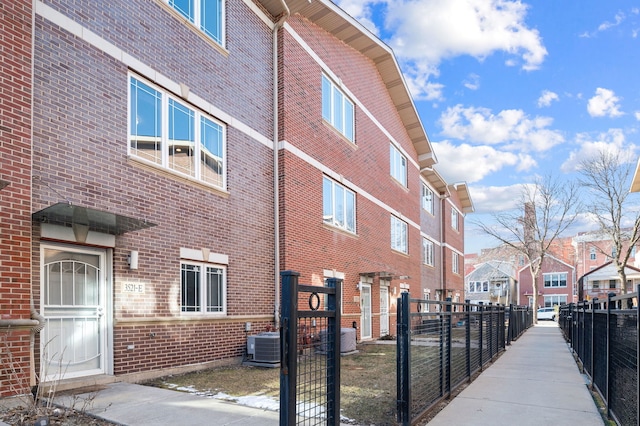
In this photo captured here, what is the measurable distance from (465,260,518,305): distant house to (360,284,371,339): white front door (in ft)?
141

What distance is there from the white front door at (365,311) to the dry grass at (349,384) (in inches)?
224

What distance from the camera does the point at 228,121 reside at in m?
10.8

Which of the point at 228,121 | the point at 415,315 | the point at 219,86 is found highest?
the point at 219,86

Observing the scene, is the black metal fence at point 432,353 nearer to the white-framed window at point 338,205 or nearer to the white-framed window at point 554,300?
the white-framed window at point 338,205

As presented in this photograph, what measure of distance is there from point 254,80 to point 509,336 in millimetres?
11988

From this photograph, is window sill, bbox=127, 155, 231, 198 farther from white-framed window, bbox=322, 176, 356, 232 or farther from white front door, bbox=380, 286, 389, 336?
white front door, bbox=380, 286, 389, 336

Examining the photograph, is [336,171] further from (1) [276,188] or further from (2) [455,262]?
(2) [455,262]

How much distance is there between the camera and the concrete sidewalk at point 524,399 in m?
5.72

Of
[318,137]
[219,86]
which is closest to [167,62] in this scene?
[219,86]

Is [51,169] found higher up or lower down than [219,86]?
lower down

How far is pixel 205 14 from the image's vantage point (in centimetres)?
1059

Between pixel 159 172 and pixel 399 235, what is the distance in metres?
14.5

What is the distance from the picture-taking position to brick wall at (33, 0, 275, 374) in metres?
7.28

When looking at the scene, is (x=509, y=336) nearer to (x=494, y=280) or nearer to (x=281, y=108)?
(x=281, y=108)
